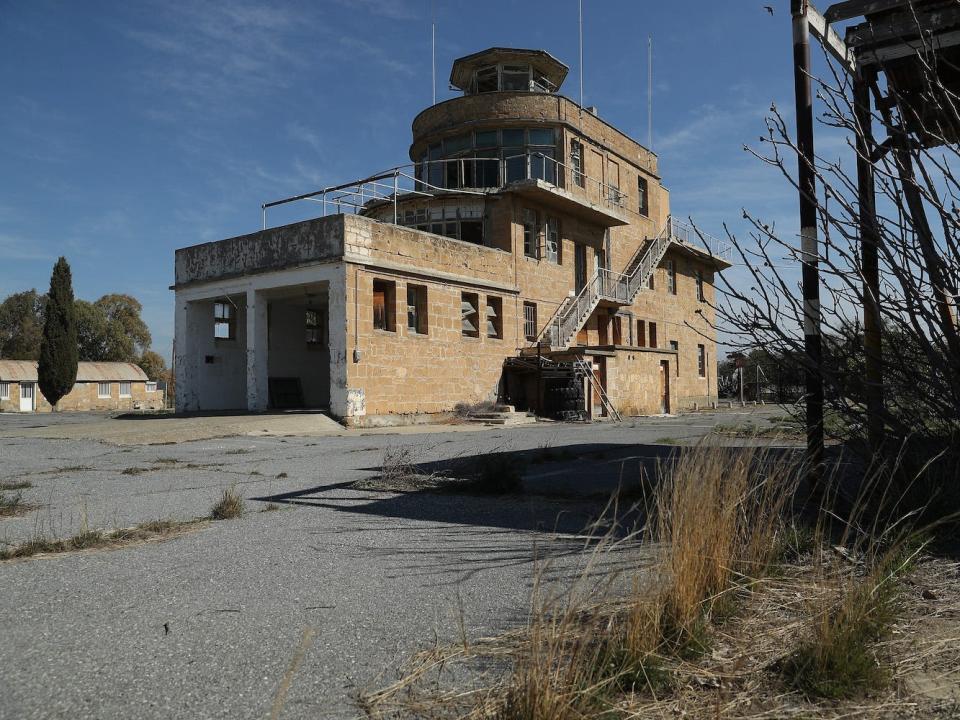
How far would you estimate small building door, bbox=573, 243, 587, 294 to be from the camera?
28797 mm

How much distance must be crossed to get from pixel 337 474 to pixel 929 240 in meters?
6.68

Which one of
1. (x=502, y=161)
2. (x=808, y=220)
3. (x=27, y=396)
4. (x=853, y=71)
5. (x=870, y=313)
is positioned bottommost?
(x=27, y=396)

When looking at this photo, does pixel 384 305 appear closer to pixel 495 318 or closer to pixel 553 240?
pixel 495 318

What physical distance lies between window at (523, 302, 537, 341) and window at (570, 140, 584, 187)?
204 inches

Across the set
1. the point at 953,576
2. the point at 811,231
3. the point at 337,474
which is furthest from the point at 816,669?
the point at 337,474

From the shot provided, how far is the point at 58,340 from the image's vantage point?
142ft

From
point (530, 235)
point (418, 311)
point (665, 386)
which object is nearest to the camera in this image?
point (418, 311)

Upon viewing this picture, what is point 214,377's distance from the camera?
25.2 m

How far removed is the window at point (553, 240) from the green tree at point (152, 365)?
58088 millimetres

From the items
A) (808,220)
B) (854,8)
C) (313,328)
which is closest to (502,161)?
(313,328)

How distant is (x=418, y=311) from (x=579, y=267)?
889cm

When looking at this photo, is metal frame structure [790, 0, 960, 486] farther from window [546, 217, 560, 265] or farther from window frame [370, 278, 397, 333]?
window [546, 217, 560, 265]

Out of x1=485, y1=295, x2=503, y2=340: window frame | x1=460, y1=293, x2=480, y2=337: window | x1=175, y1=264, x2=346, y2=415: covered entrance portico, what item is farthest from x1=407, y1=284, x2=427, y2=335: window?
x1=485, y1=295, x2=503, y2=340: window frame

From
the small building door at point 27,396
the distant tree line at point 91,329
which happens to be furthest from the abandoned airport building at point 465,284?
the distant tree line at point 91,329
